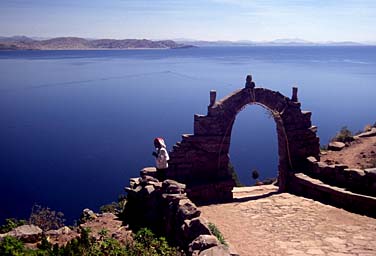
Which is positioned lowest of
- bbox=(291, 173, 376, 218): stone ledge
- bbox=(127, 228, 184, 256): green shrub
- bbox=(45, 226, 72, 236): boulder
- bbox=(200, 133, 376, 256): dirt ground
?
bbox=(45, 226, 72, 236): boulder

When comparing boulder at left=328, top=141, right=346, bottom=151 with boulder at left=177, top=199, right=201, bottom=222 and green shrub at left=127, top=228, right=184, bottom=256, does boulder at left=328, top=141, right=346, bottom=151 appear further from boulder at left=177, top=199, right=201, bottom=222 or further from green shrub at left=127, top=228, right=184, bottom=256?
green shrub at left=127, top=228, right=184, bottom=256

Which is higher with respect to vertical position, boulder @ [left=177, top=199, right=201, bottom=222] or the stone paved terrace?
boulder @ [left=177, top=199, right=201, bottom=222]

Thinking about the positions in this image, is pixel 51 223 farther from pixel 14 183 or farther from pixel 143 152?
pixel 143 152

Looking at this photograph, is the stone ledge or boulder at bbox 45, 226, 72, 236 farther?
the stone ledge

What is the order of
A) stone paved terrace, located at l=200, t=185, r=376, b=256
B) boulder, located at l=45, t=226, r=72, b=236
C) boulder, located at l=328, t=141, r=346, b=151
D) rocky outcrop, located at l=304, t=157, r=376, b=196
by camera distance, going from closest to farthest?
stone paved terrace, located at l=200, t=185, r=376, b=256, boulder, located at l=45, t=226, r=72, b=236, rocky outcrop, located at l=304, t=157, r=376, b=196, boulder, located at l=328, t=141, r=346, b=151

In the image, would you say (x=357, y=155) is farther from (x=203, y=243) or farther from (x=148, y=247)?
(x=148, y=247)

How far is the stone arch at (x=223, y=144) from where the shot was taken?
14438 millimetres

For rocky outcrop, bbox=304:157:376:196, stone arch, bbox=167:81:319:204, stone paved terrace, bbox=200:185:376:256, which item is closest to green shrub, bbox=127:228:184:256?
stone paved terrace, bbox=200:185:376:256

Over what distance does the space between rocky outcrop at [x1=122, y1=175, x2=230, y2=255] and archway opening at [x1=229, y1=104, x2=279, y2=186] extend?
47.7 ft

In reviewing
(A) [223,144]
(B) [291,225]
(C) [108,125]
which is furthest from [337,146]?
(C) [108,125]

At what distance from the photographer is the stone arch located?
1444 cm

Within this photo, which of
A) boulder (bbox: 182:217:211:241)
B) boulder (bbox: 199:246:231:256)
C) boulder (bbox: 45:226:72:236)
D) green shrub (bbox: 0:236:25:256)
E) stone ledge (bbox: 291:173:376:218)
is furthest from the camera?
stone ledge (bbox: 291:173:376:218)

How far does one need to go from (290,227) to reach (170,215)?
9.78ft

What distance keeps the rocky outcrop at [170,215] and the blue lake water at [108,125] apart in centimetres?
1263
